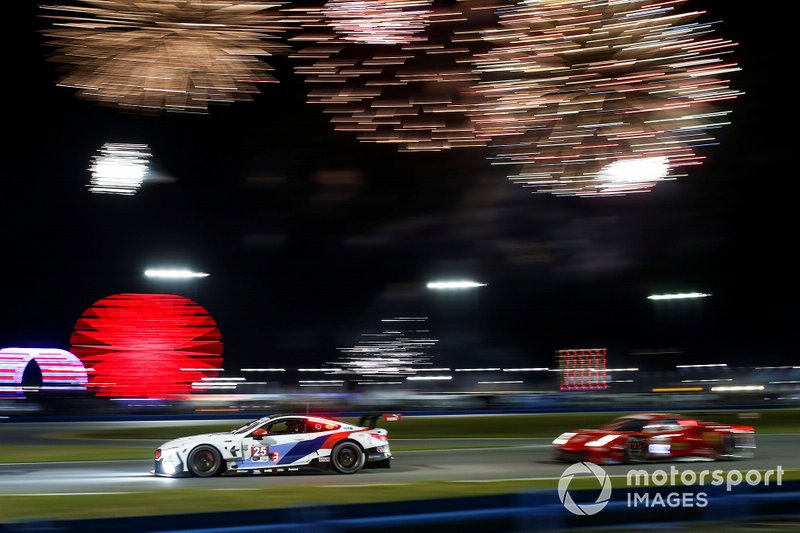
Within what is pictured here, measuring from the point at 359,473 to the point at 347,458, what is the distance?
33 centimetres

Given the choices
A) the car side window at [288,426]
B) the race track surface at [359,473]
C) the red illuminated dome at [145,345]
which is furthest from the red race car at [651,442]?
the red illuminated dome at [145,345]

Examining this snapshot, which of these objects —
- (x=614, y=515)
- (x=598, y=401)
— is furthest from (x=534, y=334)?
(x=614, y=515)

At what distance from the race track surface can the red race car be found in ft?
0.76

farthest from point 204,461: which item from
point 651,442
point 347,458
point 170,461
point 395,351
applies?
point 395,351

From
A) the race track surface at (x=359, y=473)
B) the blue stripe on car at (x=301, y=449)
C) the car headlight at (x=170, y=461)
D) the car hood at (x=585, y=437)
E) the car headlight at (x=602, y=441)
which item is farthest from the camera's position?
the car hood at (x=585, y=437)

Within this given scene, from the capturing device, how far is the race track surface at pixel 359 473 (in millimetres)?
13547

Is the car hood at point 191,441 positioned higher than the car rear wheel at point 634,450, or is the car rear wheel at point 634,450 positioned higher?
the car hood at point 191,441

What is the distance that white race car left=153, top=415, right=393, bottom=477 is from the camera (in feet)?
47.8

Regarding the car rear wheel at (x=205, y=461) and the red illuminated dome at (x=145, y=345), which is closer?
the car rear wheel at (x=205, y=461)

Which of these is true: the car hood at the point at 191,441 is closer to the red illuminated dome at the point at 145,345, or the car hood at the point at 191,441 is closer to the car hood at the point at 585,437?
the car hood at the point at 585,437

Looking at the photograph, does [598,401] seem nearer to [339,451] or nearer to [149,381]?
[149,381]

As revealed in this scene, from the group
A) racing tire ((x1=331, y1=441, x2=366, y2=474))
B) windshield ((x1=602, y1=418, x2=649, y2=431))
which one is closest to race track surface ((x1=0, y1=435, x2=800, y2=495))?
racing tire ((x1=331, y1=441, x2=366, y2=474))

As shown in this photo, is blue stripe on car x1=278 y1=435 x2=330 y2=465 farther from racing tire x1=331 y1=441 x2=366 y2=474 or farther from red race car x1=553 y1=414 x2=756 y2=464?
red race car x1=553 y1=414 x2=756 y2=464

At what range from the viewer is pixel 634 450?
16.2 m
